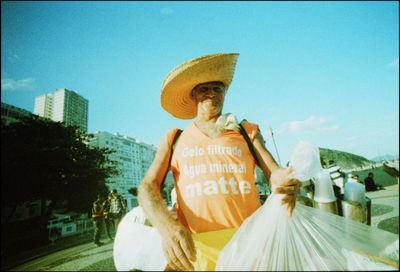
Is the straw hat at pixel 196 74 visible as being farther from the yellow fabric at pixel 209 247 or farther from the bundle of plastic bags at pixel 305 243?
the yellow fabric at pixel 209 247

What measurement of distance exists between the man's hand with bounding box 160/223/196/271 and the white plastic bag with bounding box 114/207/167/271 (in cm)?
12

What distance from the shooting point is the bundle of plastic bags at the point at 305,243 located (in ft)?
2.32

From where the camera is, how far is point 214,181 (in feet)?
3.94

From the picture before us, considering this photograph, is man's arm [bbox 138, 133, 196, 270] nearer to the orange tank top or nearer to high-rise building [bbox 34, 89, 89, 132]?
the orange tank top

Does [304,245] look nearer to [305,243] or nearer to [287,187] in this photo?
[305,243]

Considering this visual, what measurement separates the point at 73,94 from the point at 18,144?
271 ft

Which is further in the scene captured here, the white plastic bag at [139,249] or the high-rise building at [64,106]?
the high-rise building at [64,106]

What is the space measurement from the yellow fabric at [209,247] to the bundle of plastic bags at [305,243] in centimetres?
7

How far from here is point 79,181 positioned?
2150 centimetres

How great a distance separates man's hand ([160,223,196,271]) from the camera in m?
0.91

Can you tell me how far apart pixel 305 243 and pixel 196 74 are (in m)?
1.37

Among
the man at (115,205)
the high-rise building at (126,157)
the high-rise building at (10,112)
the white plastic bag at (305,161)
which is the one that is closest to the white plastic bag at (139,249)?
the white plastic bag at (305,161)

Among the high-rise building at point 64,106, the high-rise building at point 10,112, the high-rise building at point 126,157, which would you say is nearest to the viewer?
the high-rise building at point 10,112

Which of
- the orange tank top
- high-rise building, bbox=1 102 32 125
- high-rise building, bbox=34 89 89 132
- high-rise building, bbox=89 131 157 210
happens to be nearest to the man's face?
the orange tank top
